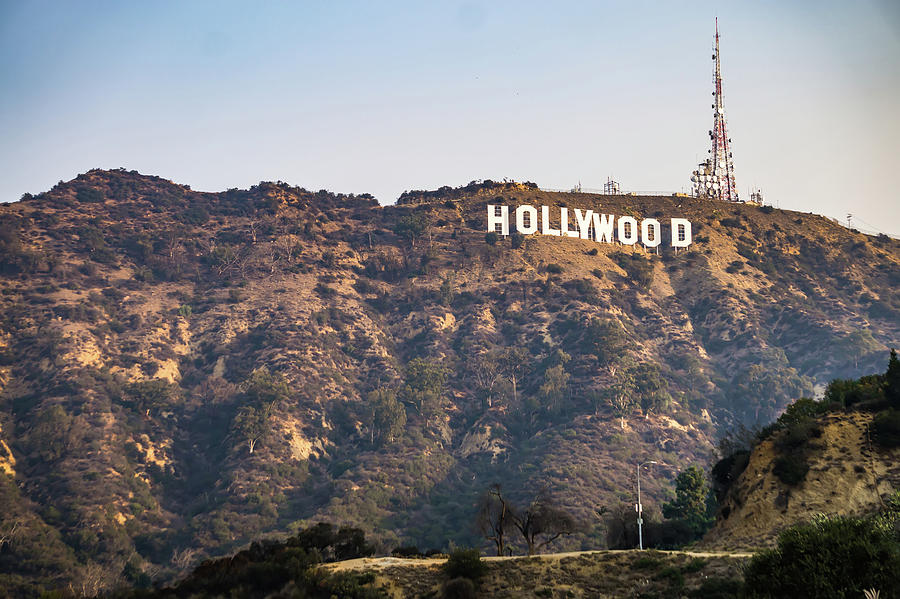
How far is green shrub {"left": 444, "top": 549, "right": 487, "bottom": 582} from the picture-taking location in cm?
3734

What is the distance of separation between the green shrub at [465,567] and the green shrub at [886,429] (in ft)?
78.0

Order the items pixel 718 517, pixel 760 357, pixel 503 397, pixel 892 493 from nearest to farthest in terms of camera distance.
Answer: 1. pixel 892 493
2. pixel 718 517
3. pixel 503 397
4. pixel 760 357

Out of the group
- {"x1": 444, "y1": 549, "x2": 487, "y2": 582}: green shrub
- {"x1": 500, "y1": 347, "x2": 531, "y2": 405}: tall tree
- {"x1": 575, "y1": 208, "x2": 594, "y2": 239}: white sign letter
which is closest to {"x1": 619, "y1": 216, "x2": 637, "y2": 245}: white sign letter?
{"x1": 575, "y1": 208, "x2": 594, "y2": 239}: white sign letter

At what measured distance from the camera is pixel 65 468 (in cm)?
8831

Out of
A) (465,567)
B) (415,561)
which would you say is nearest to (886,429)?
(465,567)

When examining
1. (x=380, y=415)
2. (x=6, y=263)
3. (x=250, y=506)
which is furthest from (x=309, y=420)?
(x=6, y=263)

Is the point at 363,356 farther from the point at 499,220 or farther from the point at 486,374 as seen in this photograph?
the point at 499,220

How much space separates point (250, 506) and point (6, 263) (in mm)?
69849

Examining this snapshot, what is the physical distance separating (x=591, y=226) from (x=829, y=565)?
147m

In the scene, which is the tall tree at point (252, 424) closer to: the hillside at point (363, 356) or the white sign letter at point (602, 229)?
the hillside at point (363, 356)

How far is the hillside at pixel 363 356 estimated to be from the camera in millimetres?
89438

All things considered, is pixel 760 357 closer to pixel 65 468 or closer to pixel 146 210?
pixel 65 468

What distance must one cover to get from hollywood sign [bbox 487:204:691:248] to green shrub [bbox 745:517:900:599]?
131 meters

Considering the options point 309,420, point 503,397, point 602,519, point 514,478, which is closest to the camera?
point 602,519
